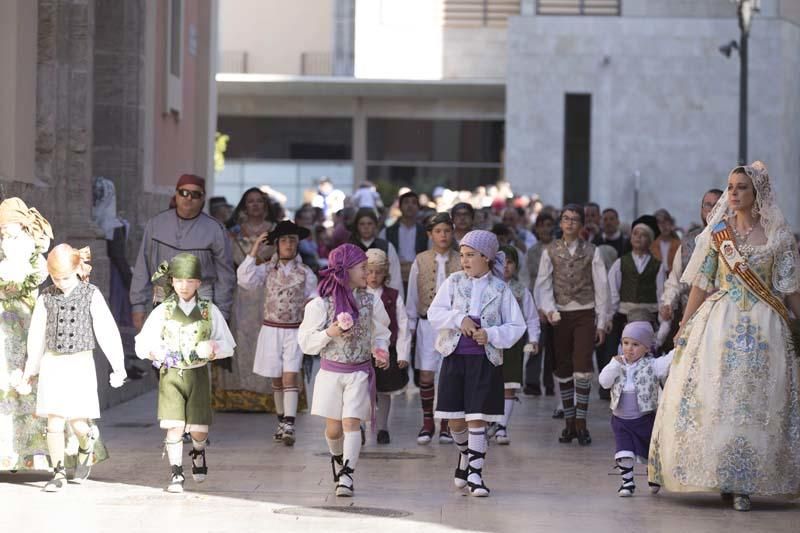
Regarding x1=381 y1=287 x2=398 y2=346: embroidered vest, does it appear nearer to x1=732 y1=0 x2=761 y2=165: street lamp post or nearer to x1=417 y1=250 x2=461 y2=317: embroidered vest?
x1=417 y1=250 x2=461 y2=317: embroidered vest

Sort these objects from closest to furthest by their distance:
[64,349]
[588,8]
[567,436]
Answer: [64,349] < [567,436] < [588,8]

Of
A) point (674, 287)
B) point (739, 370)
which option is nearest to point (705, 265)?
point (739, 370)

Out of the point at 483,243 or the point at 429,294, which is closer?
the point at 483,243

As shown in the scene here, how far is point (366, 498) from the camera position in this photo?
1037 centimetres

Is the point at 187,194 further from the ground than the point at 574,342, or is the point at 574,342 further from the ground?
the point at 187,194

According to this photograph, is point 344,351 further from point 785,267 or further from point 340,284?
point 785,267

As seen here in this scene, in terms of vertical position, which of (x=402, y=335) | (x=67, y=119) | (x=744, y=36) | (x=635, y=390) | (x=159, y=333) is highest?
(x=744, y=36)

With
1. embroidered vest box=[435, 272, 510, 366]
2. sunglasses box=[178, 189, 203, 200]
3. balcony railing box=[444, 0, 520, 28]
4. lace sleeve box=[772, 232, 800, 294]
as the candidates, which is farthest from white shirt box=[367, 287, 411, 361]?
balcony railing box=[444, 0, 520, 28]

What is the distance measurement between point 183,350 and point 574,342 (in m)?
4.19

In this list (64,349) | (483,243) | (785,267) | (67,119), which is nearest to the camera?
(785,267)

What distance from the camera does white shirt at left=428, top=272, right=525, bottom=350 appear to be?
1079cm

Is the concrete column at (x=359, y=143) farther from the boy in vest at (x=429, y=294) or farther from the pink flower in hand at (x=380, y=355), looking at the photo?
the pink flower in hand at (x=380, y=355)

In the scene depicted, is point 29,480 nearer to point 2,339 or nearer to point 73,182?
point 2,339

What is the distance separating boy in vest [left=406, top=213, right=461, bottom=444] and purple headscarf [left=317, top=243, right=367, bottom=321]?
2.89 m
